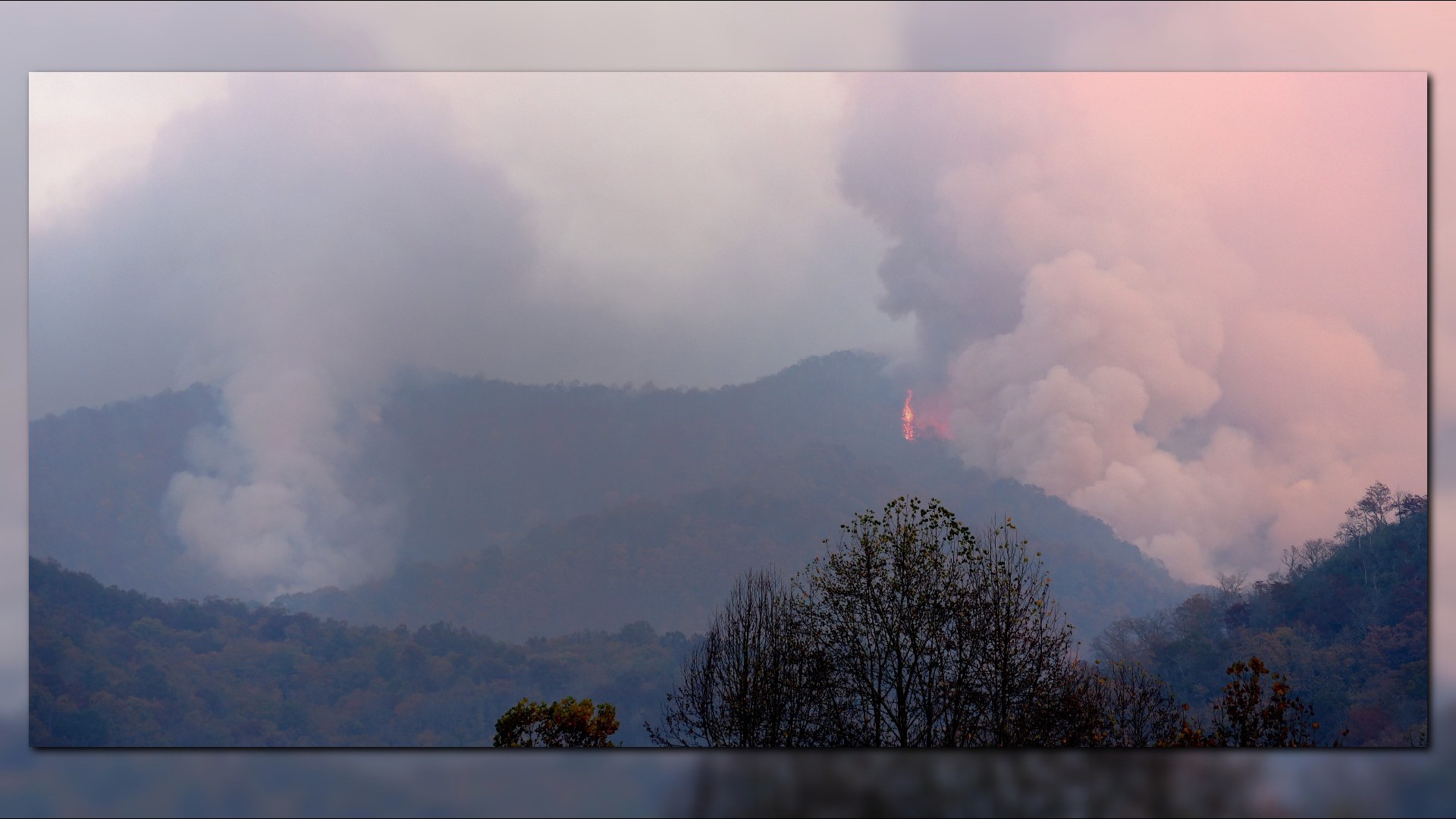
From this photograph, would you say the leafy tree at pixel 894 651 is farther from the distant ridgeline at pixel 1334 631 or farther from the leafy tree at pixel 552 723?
the distant ridgeline at pixel 1334 631

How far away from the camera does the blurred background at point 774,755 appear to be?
8375 mm

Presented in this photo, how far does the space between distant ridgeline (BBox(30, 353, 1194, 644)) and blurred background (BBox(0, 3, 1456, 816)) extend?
28.9 inches

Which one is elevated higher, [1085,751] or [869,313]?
[869,313]

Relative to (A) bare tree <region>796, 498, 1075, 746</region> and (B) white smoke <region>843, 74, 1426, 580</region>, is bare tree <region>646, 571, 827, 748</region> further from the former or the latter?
(B) white smoke <region>843, 74, 1426, 580</region>

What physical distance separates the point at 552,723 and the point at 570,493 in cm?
144

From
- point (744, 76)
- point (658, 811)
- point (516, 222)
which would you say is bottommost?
point (658, 811)

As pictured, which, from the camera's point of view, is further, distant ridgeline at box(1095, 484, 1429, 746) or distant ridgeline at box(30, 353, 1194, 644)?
distant ridgeline at box(30, 353, 1194, 644)

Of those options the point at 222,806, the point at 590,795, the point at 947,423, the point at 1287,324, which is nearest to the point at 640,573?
the point at 590,795

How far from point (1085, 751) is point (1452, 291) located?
3.68m

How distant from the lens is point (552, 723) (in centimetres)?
843

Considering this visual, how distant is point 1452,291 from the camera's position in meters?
8.41

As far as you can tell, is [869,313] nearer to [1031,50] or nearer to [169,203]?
[1031,50]

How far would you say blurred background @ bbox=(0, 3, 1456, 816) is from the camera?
838cm

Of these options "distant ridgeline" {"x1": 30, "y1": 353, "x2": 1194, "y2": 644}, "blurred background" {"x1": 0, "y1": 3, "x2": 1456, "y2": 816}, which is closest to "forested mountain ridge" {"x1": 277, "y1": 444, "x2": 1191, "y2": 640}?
"distant ridgeline" {"x1": 30, "y1": 353, "x2": 1194, "y2": 644}
